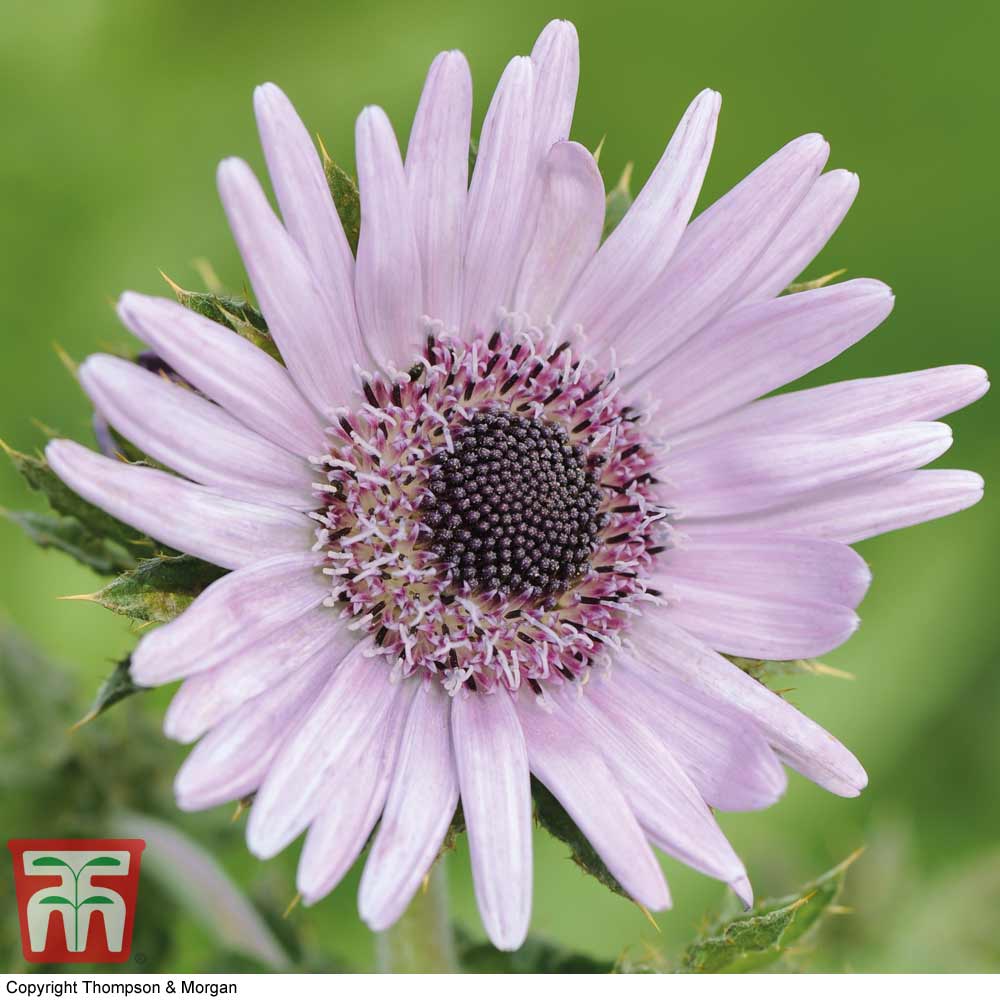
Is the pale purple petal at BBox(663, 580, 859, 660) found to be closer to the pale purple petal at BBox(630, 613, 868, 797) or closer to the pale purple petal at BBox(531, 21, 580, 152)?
the pale purple petal at BBox(630, 613, 868, 797)

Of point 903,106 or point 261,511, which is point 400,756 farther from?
→ point 903,106

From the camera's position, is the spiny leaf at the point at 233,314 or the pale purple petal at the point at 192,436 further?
the spiny leaf at the point at 233,314

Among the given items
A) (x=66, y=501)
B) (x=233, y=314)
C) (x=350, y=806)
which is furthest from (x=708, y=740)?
(x=66, y=501)

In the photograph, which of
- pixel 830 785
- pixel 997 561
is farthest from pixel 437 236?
pixel 997 561

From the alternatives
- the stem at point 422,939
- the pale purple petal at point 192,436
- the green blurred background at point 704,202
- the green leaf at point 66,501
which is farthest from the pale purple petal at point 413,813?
the green blurred background at point 704,202

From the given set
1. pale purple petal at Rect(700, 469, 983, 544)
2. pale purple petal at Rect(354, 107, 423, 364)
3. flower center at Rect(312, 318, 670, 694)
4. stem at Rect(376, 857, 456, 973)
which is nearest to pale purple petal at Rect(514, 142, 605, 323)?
flower center at Rect(312, 318, 670, 694)

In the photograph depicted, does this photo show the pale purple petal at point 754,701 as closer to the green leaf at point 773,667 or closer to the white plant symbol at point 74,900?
the green leaf at point 773,667
